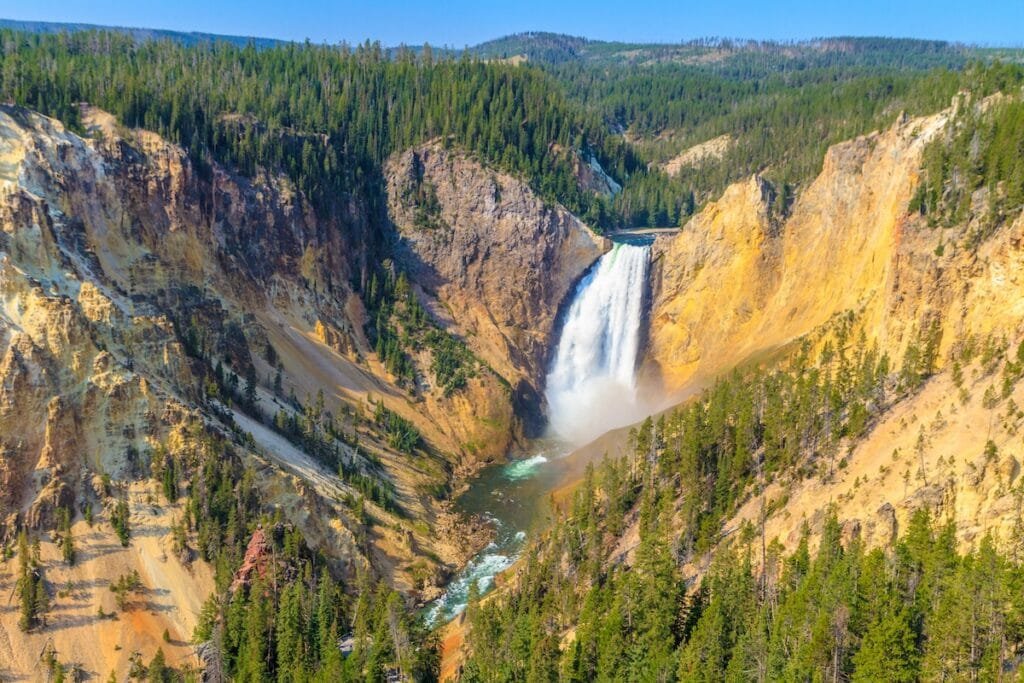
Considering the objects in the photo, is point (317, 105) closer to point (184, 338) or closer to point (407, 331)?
point (407, 331)

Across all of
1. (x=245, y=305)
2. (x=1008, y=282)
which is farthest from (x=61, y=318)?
(x=1008, y=282)

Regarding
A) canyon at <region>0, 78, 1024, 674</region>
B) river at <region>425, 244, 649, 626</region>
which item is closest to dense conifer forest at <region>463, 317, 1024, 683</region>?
canyon at <region>0, 78, 1024, 674</region>

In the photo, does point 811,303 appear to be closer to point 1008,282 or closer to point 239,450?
point 1008,282

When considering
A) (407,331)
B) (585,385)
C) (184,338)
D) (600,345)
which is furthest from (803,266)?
(184,338)

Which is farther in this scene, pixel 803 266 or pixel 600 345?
pixel 600 345

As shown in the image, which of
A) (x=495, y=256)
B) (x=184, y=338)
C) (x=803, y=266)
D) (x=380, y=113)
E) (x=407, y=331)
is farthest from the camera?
(x=380, y=113)
